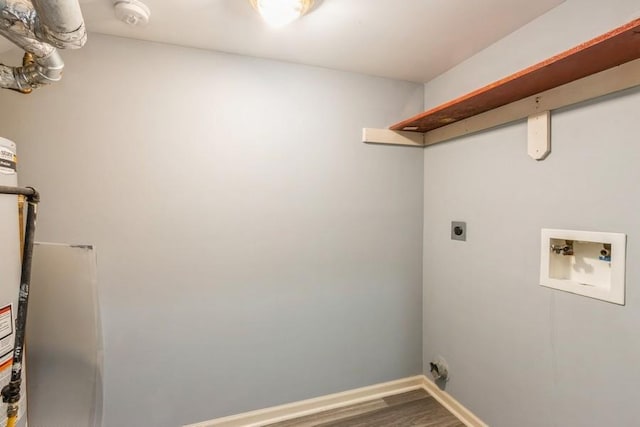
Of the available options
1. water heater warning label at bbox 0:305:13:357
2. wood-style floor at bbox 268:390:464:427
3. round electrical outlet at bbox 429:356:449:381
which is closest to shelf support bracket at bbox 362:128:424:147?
round electrical outlet at bbox 429:356:449:381

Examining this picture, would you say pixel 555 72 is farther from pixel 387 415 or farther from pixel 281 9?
pixel 387 415

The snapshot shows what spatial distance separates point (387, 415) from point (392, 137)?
6.47ft

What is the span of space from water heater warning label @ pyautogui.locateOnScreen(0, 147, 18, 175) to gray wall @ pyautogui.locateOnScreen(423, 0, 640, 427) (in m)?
2.32

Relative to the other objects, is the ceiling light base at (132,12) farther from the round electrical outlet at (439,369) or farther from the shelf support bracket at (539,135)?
the round electrical outlet at (439,369)

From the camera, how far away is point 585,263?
1.39 meters

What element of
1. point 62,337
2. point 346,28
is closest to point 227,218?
point 62,337

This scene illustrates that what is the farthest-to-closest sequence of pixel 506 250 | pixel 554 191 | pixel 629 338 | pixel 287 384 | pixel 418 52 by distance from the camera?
pixel 287 384, pixel 418 52, pixel 506 250, pixel 554 191, pixel 629 338

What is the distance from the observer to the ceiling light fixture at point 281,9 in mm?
1354

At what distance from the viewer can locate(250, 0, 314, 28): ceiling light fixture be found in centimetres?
135

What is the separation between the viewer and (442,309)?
2.18 meters

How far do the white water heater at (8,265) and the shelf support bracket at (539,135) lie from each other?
7.57 feet

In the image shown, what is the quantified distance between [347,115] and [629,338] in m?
1.87

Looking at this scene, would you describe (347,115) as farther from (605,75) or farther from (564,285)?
(564,285)

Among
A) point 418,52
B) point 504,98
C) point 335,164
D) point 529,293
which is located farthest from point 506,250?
point 418,52
